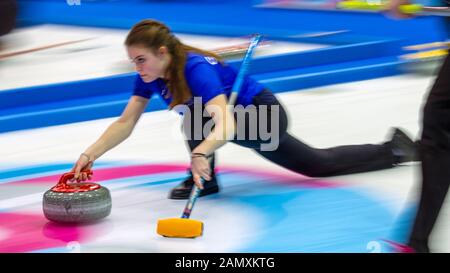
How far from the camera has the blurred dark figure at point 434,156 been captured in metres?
2.61

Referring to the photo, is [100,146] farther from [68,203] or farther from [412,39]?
[412,39]

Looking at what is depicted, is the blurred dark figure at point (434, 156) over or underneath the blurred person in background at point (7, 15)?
over

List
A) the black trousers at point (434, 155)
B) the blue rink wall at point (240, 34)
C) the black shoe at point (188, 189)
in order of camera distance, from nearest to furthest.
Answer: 1. the black trousers at point (434, 155)
2. the black shoe at point (188, 189)
3. the blue rink wall at point (240, 34)

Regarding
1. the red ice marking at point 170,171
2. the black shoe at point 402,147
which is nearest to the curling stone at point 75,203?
the red ice marking at point 170,171

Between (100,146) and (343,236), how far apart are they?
0.94 meters

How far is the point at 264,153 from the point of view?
363 centimetres

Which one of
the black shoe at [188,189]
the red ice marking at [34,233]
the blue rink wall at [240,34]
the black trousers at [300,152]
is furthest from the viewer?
the blue rink wall at [240,34]

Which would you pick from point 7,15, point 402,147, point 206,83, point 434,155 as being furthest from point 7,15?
point 434,155

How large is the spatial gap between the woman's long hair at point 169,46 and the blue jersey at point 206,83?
0.02m

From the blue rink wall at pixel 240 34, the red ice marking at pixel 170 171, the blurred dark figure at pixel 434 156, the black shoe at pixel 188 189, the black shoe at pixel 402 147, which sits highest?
the blurred dark figure at pixel 434 156

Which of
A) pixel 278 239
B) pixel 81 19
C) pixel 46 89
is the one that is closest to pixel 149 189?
pixel 278 239

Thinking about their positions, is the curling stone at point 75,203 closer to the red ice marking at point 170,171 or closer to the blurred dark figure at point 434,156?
the red ice marking at point 170,171

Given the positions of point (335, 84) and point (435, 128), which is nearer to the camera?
point (435, 128)

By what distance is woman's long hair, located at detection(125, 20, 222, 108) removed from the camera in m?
3.14
